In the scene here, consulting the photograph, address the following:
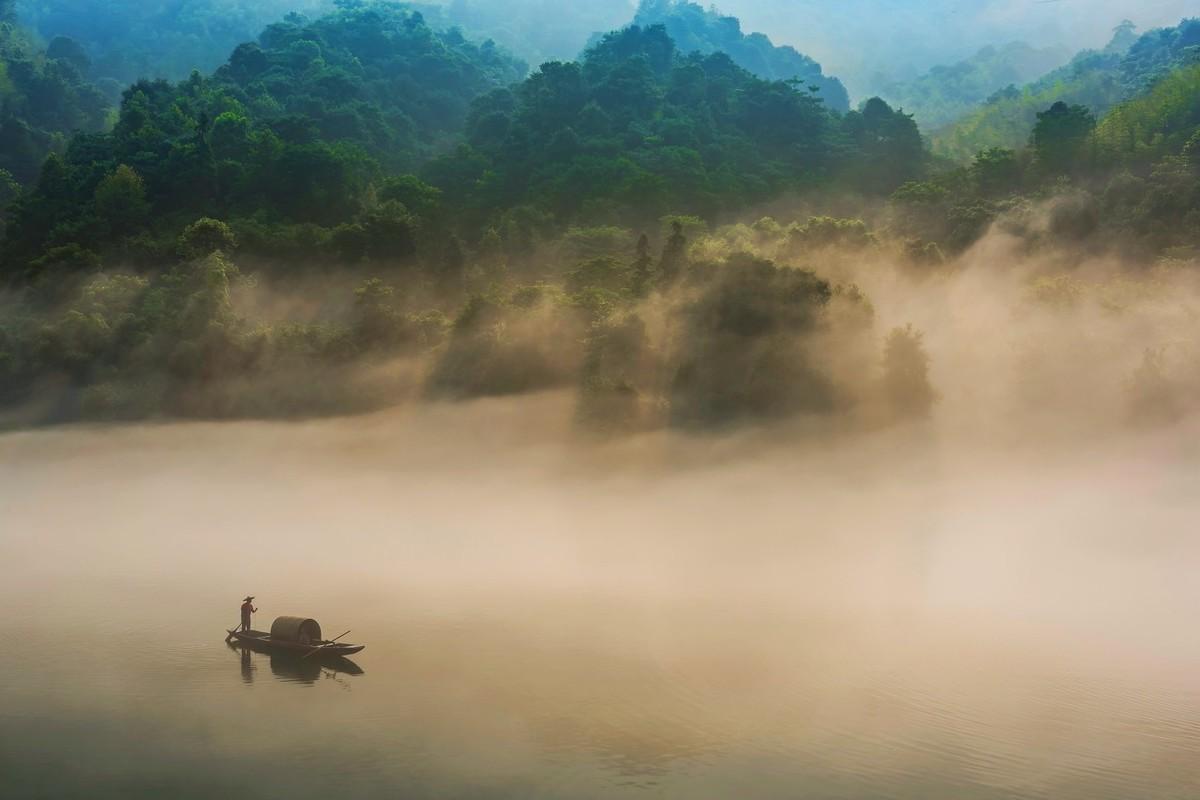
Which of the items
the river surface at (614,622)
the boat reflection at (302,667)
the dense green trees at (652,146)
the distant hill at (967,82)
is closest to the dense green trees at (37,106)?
the dense green trees at (652,146)

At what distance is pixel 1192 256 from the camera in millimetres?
51406

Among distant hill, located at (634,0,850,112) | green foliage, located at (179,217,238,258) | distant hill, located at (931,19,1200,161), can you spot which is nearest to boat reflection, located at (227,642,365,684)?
green foliage, located at (179,217,238,258)

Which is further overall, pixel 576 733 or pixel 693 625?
pixel 693 625

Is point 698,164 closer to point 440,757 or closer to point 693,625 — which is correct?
point 693,625

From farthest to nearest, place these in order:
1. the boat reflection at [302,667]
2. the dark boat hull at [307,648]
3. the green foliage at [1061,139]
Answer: the green foliage at [1061,139], the dark boat hull at [307,648], the boat reflection at [302,667]

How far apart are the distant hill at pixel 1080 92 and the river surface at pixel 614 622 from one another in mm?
44526

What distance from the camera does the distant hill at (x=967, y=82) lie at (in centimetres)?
13012

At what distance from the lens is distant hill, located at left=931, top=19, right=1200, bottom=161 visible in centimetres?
8812

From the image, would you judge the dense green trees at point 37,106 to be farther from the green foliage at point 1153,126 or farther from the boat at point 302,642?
the green foliage at point 1153,126

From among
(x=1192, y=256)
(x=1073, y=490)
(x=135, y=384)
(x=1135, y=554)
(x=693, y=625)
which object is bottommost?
(x=693, y=625)

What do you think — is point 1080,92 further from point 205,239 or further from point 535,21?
point 535,21

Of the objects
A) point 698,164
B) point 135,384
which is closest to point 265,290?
point 135,384

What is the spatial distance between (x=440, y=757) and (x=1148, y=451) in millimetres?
37250

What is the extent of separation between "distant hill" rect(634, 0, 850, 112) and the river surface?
8835cm
